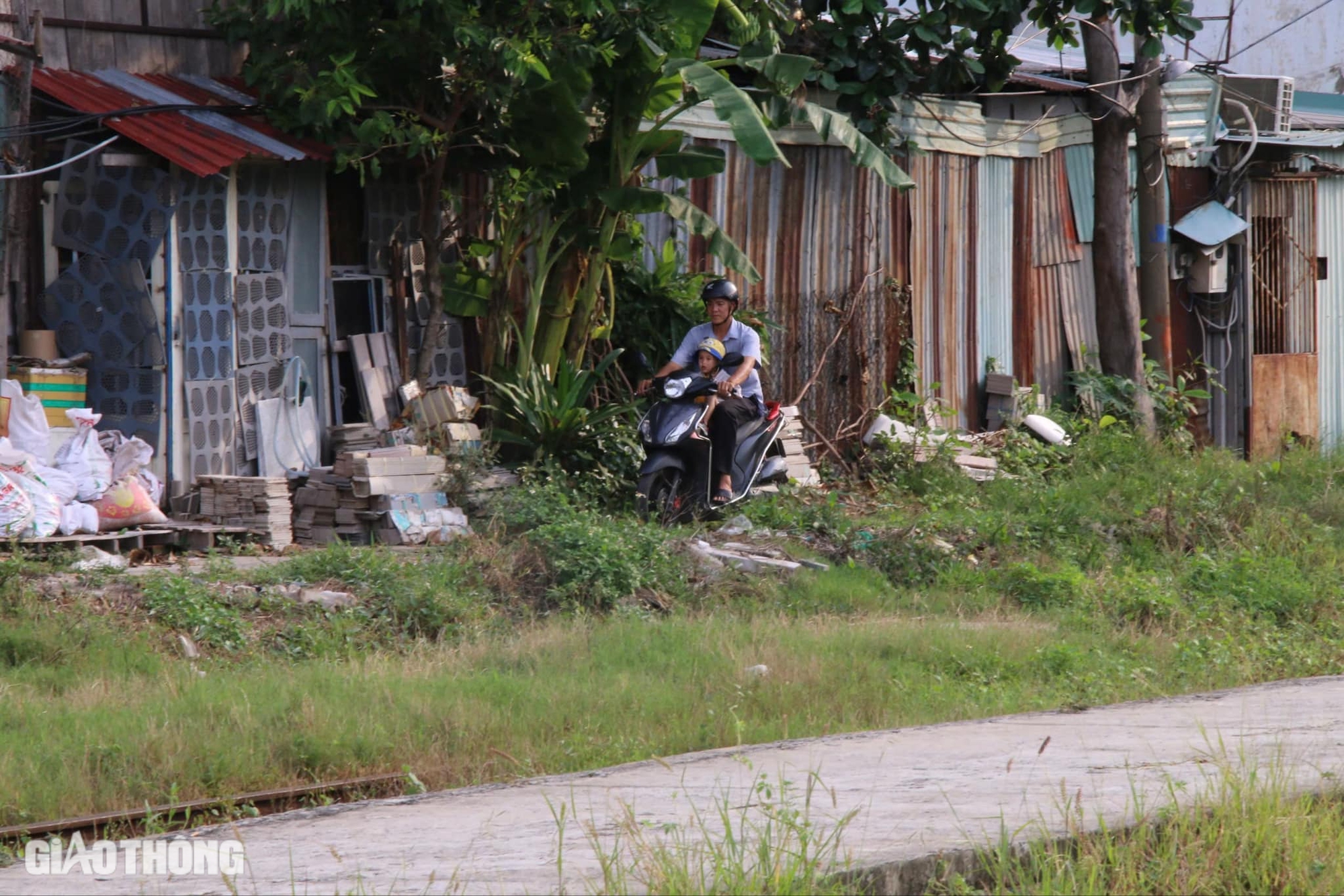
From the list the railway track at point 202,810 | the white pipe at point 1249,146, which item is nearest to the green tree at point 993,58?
the white pipe at point 1249,146

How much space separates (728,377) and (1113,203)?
5.32m

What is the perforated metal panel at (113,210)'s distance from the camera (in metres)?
9.84

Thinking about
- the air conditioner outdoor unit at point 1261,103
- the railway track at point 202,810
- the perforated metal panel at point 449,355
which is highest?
the air conditioner outdoor unit at point 1261,103

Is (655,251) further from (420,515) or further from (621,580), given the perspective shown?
(621,580)

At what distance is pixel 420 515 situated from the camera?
1000 centimetres

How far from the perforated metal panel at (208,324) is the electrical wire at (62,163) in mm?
1002

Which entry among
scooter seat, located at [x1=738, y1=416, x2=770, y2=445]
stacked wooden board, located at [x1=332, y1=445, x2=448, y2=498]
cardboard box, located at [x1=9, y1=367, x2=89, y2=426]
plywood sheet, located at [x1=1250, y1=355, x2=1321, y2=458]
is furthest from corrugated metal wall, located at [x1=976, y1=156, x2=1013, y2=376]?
cardboard box, located at [x1=9, y1=367, x2=89, y2=426]

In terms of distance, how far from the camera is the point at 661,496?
405 inches

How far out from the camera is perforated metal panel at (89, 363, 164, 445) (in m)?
9.95

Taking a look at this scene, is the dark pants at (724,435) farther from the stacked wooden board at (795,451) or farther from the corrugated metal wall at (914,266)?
the corrugated metal wall at (914,266)

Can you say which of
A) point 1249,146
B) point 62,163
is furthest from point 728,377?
point 1249,146

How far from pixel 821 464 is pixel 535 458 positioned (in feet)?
10.2

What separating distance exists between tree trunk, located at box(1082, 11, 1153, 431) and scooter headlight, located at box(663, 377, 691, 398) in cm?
560

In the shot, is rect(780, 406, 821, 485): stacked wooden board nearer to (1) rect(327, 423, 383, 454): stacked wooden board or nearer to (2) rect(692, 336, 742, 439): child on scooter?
(2) rect(692, 336, 742, 439): child on scooter
